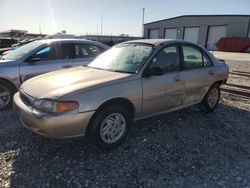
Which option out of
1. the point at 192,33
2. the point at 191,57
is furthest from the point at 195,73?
the point at 192,33

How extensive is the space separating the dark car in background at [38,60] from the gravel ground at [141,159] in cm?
91

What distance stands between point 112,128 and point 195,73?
2090 millimetres

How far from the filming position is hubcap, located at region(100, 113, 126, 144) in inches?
142

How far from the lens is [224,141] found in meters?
4.18

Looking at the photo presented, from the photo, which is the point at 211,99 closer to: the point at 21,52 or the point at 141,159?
the point at 141,159

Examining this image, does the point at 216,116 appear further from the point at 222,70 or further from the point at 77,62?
the point at 77,62

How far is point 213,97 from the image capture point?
5535 mm

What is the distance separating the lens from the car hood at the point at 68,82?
3371mm

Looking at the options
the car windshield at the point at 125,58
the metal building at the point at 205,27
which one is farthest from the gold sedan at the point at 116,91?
the metal building at the point at 205,27

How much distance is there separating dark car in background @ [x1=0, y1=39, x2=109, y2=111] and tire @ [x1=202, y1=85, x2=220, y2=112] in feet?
10.0

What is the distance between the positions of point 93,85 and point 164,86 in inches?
52.2

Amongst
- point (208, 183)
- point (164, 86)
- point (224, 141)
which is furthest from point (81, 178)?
point (224, 141)

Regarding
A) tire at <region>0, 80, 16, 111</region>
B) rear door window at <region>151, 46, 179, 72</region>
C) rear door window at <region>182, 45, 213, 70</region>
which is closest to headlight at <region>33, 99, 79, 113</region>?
rear door window at <region>151, 46, 179, 72</region>

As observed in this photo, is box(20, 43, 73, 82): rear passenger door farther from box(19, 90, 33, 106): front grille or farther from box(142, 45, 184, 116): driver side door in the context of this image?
box(142, 45, 184, 116): driver side door
